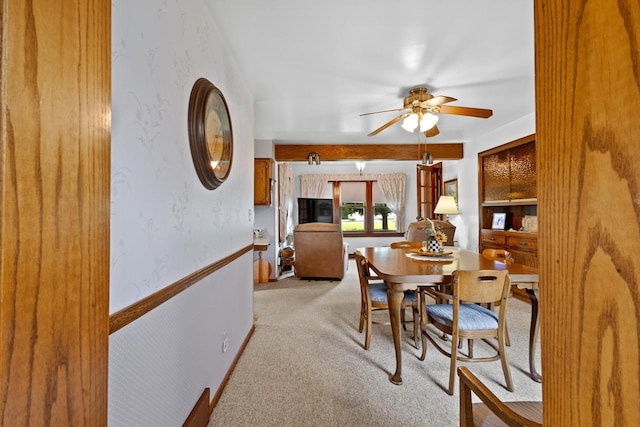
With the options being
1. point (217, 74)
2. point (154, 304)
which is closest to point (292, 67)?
point (217, 74)

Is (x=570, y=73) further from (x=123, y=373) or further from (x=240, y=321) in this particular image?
(x=240, y=321)

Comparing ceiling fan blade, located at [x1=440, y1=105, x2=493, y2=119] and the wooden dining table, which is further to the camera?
ceiling fan blade, located at [x1=440, y1=105, x2=493, y2=119]

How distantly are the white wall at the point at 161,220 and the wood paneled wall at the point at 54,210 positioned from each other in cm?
39

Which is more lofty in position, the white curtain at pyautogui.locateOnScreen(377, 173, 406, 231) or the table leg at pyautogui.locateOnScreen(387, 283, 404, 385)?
the white curtain at pyautogui.locateOnScreen(377, 173, 406, 231)

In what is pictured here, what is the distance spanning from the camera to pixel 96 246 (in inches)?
20.6

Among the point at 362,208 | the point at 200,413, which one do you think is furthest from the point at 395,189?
the point at 200,413

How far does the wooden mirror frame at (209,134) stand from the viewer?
1.46 meters

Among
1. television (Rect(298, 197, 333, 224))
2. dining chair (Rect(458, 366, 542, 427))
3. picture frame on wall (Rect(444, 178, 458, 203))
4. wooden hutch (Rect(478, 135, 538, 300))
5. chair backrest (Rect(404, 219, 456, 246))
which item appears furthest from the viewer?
television (Rect(298, 197, 333, 224))

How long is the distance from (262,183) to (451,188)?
401 cm

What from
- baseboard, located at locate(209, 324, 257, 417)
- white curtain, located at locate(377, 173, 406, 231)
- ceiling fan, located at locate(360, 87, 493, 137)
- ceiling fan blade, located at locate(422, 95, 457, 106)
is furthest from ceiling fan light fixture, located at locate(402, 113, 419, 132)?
white curtain, located at locate(377, 173, 406, 231)

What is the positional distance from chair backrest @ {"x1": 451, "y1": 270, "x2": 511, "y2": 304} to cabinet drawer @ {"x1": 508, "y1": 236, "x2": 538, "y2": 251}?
96.0 inches

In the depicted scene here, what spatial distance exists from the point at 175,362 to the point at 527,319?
3454 mm

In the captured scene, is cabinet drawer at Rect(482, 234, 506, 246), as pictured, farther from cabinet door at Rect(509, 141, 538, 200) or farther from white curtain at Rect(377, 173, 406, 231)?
white curtain at Rect(377, 173, 406, 231)

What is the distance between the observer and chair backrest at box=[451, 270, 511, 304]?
1751mm
